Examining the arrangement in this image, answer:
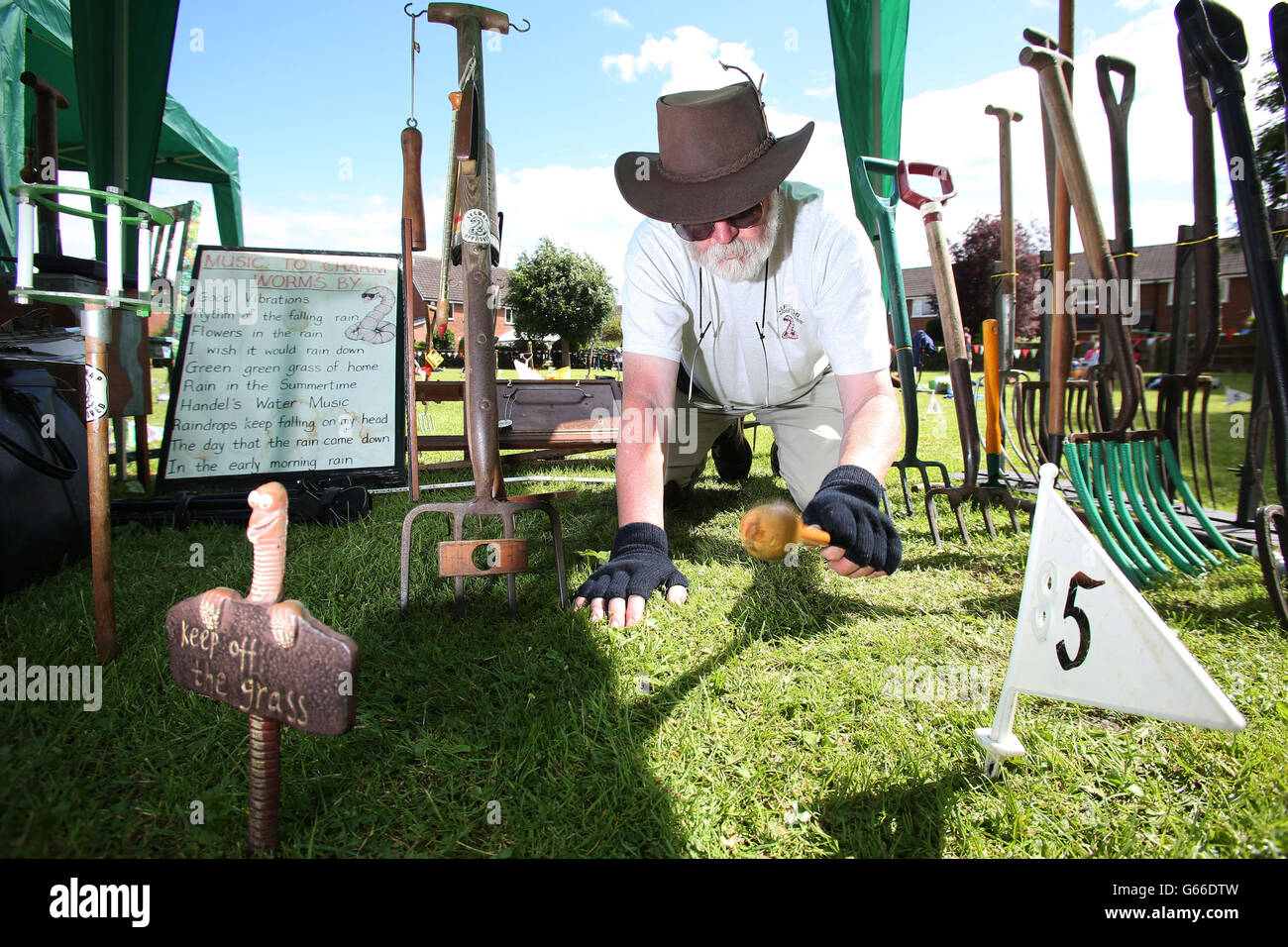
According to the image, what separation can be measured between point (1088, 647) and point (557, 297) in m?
35.9

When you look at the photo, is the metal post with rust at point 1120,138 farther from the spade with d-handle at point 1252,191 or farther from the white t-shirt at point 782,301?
the white t-shirt at point 782,301

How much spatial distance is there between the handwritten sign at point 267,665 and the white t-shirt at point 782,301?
5.49 feet

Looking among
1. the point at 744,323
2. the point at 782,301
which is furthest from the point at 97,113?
the point at 782,301

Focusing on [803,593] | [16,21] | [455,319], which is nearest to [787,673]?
[803,593]

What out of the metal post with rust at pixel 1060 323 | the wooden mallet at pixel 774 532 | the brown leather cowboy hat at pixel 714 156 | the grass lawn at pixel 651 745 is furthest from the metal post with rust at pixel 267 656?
the metal post with rust at pixel 1060 323

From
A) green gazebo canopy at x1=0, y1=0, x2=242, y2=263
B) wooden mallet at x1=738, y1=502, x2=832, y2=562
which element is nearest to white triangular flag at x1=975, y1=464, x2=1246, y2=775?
wooden mallet at x1=738, y1=502, x2=832, y2=562

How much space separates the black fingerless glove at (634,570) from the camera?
6.26 ft

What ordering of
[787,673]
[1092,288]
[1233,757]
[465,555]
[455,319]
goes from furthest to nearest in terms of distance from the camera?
1. [455,319]
2. [1092,288]
3. [465,555]
4. [787,673]
5. [1233,757]

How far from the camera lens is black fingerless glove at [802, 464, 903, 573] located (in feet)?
4.96

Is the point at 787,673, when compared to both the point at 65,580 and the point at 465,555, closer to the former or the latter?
the point at 465,555

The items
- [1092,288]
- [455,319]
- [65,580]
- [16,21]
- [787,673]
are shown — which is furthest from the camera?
[16,21]

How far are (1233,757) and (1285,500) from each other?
1207mm
